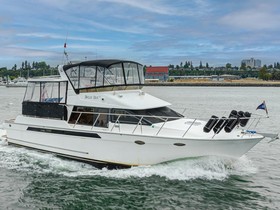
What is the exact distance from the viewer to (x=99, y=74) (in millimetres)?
13383

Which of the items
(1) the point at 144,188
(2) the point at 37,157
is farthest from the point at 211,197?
(2) the point at 37,157

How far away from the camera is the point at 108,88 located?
44.3ft

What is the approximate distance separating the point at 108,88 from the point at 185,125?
Result: 3.32 metres

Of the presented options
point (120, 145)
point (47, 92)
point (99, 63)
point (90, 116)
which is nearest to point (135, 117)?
point (120, 145)

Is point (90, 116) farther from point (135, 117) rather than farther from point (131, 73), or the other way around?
point (131, 73)

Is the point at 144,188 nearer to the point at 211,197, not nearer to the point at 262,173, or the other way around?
the point at 211,197

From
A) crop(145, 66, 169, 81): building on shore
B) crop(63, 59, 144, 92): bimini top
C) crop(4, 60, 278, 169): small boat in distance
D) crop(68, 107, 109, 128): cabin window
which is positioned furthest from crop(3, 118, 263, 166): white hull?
crop(145, 66, 169, 81): building on shore

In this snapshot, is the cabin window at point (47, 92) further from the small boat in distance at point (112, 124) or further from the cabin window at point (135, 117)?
the cabin window at point (135, 117)

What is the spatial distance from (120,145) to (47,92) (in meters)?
4.67

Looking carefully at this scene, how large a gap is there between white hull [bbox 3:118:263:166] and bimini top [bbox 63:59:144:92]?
1706 millimetres

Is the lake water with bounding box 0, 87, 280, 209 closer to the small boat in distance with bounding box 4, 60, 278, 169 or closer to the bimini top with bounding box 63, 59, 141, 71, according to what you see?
the small boat in distance with bounding box 4, 60, 278, 169

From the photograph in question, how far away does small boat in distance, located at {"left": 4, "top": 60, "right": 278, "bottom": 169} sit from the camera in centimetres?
1145

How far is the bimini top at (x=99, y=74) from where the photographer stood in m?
13.3

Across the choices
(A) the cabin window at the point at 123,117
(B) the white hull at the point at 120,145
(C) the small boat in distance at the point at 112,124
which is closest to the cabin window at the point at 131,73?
(C) the small boat in distance at the point at 112,124
